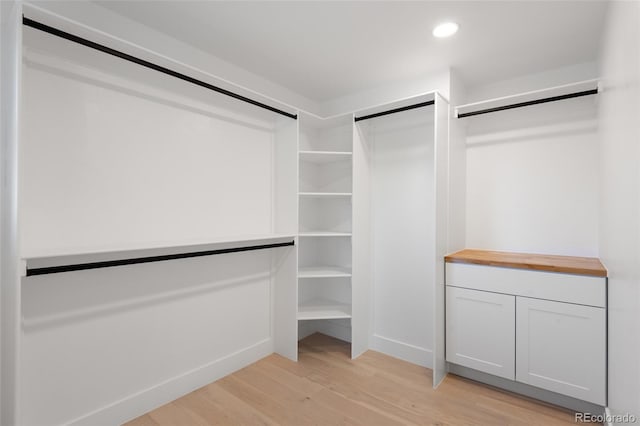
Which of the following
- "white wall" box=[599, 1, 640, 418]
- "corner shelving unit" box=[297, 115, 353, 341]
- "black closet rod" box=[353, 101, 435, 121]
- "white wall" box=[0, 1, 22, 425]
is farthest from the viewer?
"corner shelving unit" box=[297, 115, 353, 341]

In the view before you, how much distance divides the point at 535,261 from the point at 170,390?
2.69m

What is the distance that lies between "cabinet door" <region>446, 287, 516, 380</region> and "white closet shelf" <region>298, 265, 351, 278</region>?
0.94 m

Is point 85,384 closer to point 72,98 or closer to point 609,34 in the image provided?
point 72,98

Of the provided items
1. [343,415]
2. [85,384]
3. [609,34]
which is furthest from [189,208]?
[609,34]

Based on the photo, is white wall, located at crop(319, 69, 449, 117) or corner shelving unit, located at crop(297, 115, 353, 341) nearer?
white wall, located at crop(319, 69, 449, 117)

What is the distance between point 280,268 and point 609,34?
270cm

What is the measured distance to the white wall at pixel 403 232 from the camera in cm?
271

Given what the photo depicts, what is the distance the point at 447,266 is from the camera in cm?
245

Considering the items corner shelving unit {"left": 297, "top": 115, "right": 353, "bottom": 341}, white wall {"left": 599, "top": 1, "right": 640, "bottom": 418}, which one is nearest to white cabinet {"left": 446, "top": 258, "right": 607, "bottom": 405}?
white wall {"left": 599, "top": 1, "right": 640, "bottom": 418}

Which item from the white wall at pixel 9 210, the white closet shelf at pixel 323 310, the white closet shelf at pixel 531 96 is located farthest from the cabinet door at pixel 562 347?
the white wall at pixel 9 210

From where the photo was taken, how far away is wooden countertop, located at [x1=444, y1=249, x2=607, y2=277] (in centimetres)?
196

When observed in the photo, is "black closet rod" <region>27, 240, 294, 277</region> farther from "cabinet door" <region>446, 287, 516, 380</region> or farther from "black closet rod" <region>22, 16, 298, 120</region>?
"cabinet door" <region>446, 287, 516, 380</region>

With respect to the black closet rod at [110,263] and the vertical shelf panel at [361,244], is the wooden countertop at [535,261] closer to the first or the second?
the vertical shelf panel at [361,244]

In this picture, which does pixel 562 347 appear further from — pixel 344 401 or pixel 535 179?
pixel 344 401
